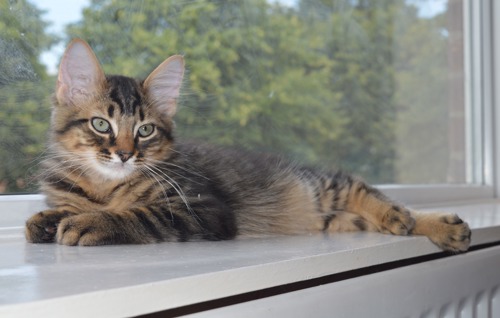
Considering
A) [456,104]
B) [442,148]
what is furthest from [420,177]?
[456,104]

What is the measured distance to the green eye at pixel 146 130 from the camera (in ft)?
4.20

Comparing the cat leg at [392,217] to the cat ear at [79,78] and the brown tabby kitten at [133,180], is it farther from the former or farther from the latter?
the cat ear at [79,78]

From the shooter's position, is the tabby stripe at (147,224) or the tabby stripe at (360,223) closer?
the tabby stripe at (147,224)

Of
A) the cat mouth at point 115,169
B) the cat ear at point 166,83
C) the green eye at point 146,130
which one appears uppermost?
the cat ear at point 166,83

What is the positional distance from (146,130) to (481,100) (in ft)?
5.55

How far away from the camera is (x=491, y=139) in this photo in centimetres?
250

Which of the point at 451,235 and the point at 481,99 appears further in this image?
the point at 481,99

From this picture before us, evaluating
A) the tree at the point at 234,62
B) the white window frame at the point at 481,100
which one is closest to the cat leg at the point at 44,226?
the tree at the point at 234,62

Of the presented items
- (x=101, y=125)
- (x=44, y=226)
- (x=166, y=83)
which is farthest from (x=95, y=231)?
(x=166, y=83)

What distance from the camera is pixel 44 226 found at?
117cm

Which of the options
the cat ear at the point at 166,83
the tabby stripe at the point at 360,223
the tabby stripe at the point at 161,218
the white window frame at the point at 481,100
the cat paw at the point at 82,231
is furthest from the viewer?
the white window frame at the point at 481,100

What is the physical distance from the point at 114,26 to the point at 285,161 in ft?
1.88

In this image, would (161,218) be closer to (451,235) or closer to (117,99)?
(117,99)

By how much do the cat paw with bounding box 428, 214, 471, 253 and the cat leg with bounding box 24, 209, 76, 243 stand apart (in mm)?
775
